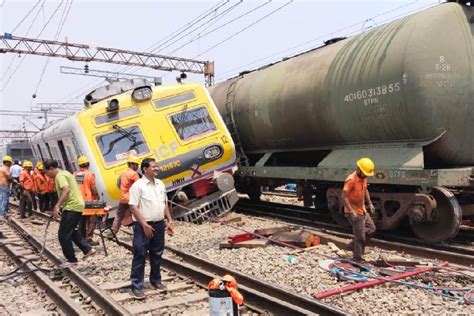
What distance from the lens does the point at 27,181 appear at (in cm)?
1517

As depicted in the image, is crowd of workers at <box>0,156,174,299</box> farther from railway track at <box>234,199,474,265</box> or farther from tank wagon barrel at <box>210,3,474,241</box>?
tank wagon barrel at <box>210,3,474,241</box>

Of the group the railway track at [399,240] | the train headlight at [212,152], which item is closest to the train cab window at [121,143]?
the train headlight at [212,152]

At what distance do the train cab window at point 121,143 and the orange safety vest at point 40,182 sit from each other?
6.10 m

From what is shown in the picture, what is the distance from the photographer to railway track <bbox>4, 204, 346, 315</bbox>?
4.87m

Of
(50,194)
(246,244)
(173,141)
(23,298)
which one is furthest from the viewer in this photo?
(50,194)

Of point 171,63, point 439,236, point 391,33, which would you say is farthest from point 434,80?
point 171,63

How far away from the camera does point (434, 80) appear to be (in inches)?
298

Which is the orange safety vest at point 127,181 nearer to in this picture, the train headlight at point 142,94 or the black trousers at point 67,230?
the black trousers at point 67,230

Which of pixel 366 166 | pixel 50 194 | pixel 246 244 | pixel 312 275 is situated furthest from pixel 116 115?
pixel 50 194

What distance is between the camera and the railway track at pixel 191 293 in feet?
16.0

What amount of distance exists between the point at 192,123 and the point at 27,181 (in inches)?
265

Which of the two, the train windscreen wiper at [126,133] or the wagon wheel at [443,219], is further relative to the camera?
the train windscreen wiper at [126,133]

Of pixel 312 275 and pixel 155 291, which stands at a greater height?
pixel 155 291

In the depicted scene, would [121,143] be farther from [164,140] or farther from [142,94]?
[142,94]
